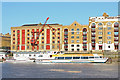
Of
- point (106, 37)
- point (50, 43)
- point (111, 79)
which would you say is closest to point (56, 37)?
point (50, 43)

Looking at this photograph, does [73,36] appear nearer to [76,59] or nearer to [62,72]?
[76,59]

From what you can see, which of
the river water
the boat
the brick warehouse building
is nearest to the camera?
the river water

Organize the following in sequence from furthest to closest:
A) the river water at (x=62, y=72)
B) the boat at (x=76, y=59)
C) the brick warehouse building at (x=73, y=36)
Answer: the brick warehouse building at (x=73, y=36), the boat at (x=76, y=59), the river water at (x=62, y=72)

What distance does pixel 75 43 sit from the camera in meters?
115

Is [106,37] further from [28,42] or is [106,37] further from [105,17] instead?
[28,42]

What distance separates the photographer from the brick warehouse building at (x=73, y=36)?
108 m

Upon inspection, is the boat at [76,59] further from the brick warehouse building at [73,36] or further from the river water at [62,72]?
the brick warehouse building at [73,36]

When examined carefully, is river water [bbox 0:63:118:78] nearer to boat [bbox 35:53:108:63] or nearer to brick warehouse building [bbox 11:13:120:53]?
boat [bbox 35:53:108:63]

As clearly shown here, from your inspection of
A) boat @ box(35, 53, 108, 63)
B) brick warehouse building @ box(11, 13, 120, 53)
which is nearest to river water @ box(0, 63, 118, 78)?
boat @ box(35, 53, 108, 63)

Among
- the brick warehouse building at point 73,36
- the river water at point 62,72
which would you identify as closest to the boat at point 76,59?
the river water at point 62,72

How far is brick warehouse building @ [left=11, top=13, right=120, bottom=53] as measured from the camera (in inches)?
4267

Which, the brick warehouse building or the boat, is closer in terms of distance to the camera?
the boat

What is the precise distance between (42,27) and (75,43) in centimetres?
2064

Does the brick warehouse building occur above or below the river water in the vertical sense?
above
